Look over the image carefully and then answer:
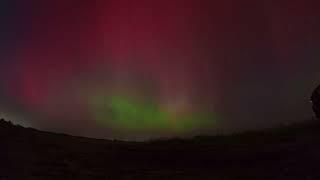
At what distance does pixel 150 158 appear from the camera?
12.6 feet

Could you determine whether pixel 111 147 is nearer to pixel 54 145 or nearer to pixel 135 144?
pixel 135 144

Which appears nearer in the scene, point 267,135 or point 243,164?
point 243,164

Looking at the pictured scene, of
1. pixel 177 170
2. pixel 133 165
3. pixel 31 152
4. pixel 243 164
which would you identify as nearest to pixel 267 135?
pixel 243 164

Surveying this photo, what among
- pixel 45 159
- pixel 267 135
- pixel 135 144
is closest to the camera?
pixel 45 159

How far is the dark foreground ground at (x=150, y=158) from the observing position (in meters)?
3.68

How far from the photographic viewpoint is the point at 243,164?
3.83m

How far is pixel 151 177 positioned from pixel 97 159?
1.43ft

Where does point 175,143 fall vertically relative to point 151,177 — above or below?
above

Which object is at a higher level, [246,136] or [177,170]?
[246,136]

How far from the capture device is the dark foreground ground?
12.1ft

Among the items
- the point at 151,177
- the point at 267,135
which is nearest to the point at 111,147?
the point at 151,177

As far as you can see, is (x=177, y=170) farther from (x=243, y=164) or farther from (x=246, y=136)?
(x=246, y=136)

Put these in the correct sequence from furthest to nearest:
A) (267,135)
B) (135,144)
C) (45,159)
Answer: (267,135) < (135,144) < (45,159)

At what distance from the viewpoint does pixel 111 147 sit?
390 centimetres
